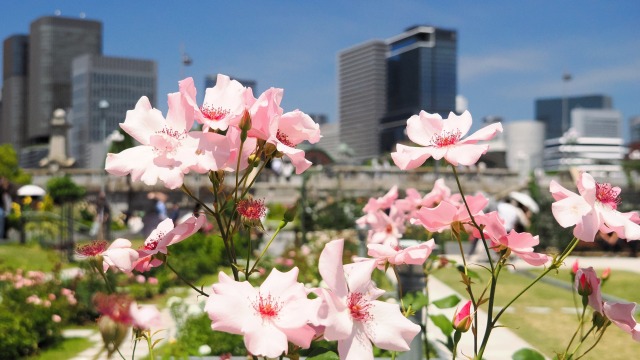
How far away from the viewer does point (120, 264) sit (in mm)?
1226

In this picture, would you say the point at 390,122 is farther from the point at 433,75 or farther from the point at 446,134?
the point at 446,134

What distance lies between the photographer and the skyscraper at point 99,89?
133625mm

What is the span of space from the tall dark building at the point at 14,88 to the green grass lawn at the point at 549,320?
18186 cm

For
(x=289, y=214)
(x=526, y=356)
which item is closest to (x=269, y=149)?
(x=289, y=214)

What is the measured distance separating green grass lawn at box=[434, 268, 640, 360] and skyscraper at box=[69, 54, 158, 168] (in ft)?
414

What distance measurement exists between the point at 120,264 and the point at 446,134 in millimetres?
677

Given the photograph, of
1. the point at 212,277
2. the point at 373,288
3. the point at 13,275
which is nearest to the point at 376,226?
the point at 373,288

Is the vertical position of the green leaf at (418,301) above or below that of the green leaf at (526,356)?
above

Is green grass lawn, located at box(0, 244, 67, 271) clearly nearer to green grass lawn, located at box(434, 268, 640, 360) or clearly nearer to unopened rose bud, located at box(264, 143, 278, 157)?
green grass lawn, located at box(434, 268, 640, 360)

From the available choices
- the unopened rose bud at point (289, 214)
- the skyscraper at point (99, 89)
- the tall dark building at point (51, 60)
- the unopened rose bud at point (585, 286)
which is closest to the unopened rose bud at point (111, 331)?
the unopened rose bud at point (289, 214)

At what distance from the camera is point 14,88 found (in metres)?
180

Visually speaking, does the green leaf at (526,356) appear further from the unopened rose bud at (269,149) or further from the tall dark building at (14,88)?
the tall dark building at (14,88)

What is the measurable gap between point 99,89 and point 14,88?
5945cm

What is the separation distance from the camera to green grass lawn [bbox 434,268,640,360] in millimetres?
5969
